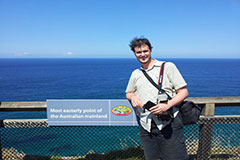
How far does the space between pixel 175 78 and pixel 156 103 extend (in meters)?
0.41

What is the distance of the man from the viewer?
230cm

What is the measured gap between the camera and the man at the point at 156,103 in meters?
2.30

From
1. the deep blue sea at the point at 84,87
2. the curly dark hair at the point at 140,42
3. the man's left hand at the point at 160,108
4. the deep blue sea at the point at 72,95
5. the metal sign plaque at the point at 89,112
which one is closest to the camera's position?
the man's left hand at the point at 160,108

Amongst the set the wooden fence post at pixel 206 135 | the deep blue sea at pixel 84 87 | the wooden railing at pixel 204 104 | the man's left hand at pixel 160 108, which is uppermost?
the man's left hand at pixel 160 108

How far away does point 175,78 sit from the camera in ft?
7.39

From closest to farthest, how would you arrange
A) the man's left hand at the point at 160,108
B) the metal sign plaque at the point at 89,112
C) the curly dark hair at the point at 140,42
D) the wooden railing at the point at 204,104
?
the man's left hand at the point at 160,108 < the curly dark hair at the point at 140,42 < the wooden railing at the point at 204,104 < the metal sign plaque at the point at 89,112

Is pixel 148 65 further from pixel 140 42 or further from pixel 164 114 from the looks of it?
pixel 164 114

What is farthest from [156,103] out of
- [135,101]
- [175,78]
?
[175,78]

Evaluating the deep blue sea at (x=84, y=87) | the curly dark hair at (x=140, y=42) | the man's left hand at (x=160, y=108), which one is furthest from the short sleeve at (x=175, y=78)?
the deep blue sea at (x=84, y=87)

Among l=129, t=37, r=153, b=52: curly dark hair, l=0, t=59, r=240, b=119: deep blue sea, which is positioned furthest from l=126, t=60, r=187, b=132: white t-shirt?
l=0, t=59, r=240, b=119: deep blue sea

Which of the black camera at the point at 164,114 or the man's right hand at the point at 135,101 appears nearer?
the black camera at the point at 164,114

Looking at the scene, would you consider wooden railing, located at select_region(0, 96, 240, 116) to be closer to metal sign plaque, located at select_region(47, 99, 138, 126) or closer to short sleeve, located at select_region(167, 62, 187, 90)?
metal sign plaque, located at select_region(47, 99, 138, 126)

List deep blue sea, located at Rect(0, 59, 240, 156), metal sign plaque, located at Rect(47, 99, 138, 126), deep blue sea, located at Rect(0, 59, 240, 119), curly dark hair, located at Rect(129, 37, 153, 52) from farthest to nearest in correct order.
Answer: deep blue sea, located at Rect(0, 59, 240, 119) → deep blue sea, located at Rect(0, 59, 240, 156) → metal sign plaque, located at Rect(47, 99, 138, 126) → curly dark hair, located at Rect(129, 37, 153, 52)

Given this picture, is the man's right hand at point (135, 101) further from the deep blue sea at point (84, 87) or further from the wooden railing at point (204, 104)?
the deep blue sea at point (84, 87)
